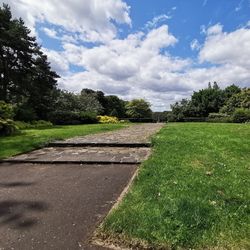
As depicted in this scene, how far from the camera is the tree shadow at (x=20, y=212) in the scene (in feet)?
13.3

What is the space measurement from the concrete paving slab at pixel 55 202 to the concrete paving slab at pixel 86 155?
0.41 metres

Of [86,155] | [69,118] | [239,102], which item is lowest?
[86,155]

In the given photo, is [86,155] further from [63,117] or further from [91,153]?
[63,117]

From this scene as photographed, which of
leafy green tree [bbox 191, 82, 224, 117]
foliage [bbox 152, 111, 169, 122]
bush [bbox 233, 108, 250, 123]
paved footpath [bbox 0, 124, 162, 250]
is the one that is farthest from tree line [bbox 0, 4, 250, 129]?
paved footpath [bbox 0, 124, 162, 250]

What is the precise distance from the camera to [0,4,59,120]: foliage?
23.5 m

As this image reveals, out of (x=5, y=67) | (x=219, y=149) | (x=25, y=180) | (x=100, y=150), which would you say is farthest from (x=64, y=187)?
(x=5, y=67)

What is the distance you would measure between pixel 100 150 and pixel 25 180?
3.09 meters

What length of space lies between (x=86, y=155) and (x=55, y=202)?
11.4 ft

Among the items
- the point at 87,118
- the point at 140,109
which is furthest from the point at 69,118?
the point at 140,109

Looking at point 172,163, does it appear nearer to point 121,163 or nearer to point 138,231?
point 121,163

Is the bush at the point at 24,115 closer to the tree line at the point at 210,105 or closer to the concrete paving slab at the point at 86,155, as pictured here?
the concrete paving slab at the point at 86,155

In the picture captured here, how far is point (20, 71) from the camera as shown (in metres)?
25.0

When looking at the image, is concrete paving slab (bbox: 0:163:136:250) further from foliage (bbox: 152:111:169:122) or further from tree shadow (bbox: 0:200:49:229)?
foliage (bbox: 152:111:169:122)

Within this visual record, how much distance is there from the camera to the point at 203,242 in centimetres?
331
